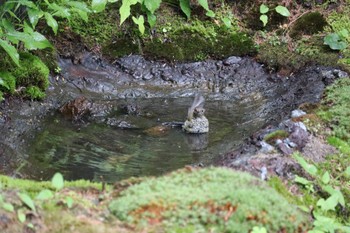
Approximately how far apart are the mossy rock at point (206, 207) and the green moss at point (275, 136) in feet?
5.40

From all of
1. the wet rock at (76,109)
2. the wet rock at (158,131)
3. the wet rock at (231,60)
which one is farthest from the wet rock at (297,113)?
the wet rock at (76,109)

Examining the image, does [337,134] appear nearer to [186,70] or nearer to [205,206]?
[205,206]

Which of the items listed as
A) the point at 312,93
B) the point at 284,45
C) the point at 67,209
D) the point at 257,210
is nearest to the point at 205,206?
the point at 257,210

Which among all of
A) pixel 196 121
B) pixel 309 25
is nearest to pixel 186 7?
pixel 309 25

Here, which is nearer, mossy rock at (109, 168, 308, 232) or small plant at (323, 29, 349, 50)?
mossy rock at (109, 168, 308, 232)

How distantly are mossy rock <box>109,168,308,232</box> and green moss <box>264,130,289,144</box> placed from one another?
164 centimetres

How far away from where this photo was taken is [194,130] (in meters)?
7.27

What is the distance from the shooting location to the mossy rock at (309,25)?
9812 mm

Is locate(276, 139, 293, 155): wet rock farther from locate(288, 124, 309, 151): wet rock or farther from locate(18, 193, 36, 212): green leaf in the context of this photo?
locate(18, 193, 36, 212): green leaf

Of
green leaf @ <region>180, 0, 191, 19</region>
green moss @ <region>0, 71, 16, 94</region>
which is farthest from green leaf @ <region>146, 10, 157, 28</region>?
green moss @ <region>0, 71, 16, 94</region>

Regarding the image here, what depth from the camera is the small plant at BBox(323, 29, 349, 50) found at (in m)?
9.16

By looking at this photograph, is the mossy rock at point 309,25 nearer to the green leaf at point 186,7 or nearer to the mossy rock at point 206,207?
the green leaf at point 186,7

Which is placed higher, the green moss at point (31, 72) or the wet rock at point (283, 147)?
the green moss at point (31, 72)

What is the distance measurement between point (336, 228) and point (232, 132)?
10.5 feet
